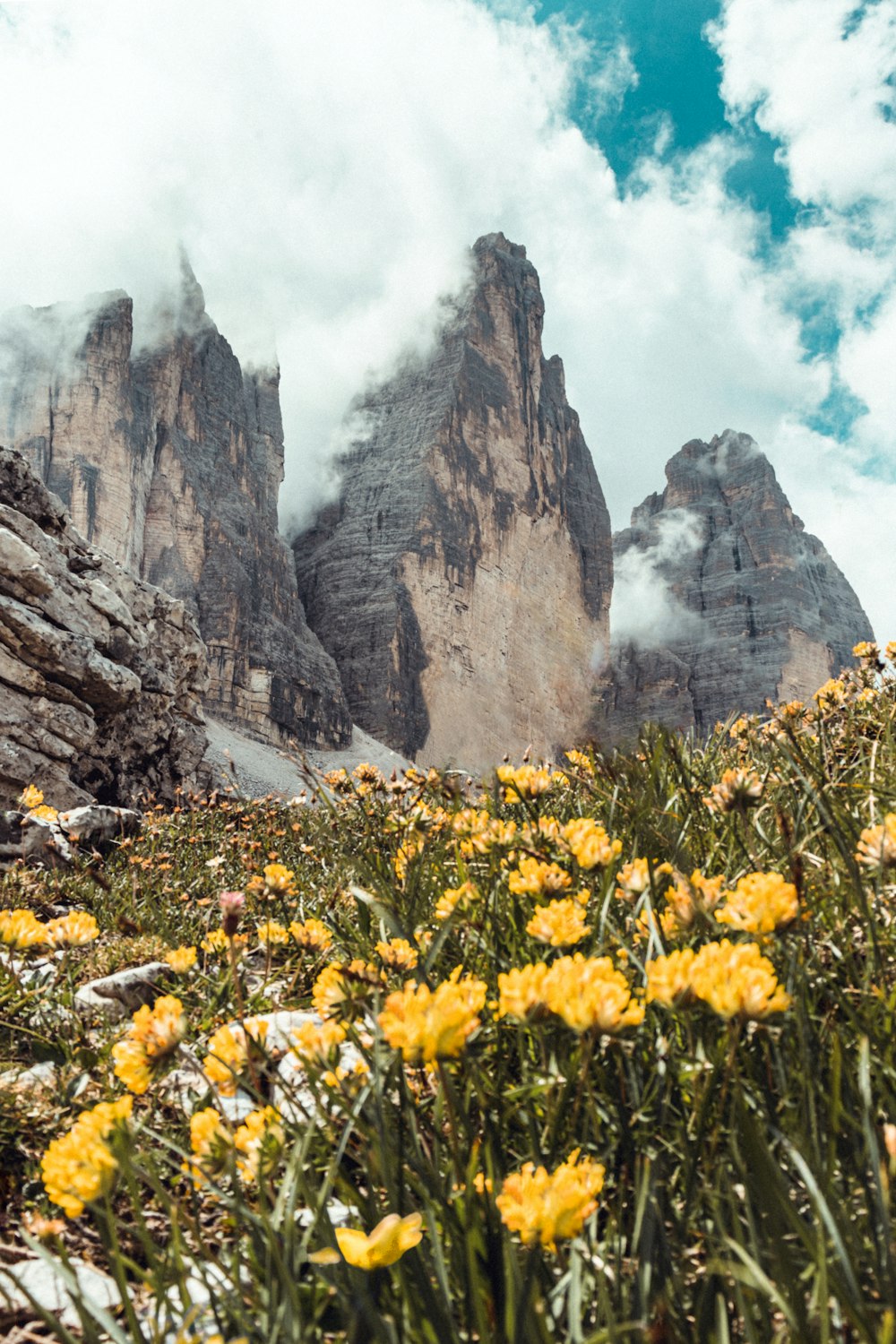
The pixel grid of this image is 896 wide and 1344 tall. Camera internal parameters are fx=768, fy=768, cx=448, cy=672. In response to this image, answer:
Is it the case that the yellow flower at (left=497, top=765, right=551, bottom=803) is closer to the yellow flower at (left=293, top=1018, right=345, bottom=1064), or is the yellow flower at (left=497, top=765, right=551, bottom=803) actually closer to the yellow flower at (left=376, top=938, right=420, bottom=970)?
the yellow flower at (left=376, top=938, right=420, bottom=970)

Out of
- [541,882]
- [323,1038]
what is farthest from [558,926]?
[323,1038]

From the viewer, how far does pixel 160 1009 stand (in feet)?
4.20

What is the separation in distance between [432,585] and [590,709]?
19845 mm

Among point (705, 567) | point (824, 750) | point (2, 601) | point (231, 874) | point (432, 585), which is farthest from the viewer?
point (705, 567)

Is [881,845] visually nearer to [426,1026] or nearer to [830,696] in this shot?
[426,1026]

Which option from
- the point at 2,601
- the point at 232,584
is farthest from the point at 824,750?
the point at 232,584

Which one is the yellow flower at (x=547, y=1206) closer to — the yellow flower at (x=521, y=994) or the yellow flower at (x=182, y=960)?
the yellow flower at (x=521, y=994)

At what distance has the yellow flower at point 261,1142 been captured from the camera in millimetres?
989

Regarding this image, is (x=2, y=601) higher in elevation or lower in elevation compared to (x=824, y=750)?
higher

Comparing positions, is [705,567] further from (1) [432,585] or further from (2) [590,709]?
(1) [432,585]

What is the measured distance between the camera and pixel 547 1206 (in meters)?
0.76

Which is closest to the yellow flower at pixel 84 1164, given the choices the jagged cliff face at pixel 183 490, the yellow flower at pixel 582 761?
the yellow flower at pixel 582 761

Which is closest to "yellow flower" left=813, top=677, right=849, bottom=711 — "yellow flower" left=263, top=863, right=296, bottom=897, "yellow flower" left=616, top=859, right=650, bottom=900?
"yellow flower" left=616, top=859, right=650, bottom=900

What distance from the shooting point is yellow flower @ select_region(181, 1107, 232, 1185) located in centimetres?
104
